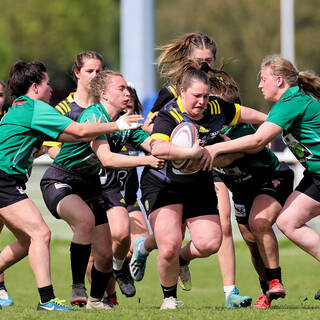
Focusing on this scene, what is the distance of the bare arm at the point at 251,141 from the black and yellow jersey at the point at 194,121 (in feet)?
0.52

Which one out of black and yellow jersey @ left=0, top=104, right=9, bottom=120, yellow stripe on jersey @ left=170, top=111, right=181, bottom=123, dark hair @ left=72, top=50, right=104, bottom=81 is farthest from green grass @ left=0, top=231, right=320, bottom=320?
dark hair @ left=72, top=50, right=104, bottom=81

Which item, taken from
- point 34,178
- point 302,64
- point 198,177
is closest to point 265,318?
point 198,177

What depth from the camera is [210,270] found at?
13227 millimetres

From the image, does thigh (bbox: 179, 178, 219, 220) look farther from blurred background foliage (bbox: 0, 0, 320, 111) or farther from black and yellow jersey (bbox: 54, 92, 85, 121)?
blurred background foliage (bbox: 0, 0, 320, 111)

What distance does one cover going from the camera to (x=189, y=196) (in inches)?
299

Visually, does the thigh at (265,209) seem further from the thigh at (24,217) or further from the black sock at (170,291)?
the thigh at (24,217)

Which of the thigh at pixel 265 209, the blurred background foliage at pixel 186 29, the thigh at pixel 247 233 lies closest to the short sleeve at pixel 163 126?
the thigh at pixel 265 209

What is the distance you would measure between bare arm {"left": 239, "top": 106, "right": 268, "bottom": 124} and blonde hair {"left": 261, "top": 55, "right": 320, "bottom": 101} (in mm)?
379

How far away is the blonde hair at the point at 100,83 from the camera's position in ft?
26.0

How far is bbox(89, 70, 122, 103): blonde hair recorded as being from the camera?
791cm

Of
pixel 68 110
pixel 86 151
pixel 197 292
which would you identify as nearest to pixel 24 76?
pixel 86 151

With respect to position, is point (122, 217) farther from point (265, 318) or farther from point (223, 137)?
point (265, 318)

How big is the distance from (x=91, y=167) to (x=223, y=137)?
1168 mm

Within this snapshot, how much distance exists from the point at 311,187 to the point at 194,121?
3.69ft
